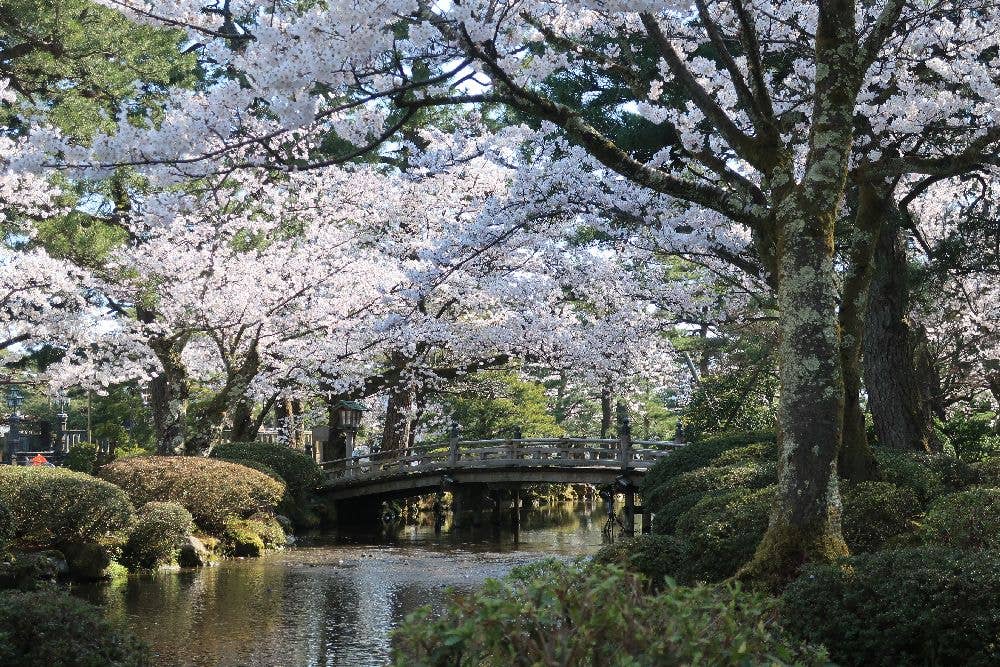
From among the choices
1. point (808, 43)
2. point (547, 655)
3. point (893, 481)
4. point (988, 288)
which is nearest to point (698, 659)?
point (547, 655)

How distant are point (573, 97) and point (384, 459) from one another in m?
12.4

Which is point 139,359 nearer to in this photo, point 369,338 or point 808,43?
point 369,338

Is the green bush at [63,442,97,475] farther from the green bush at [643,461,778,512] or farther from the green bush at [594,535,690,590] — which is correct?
the green bush at [594,535,690,590]

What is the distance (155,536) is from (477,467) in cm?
1028

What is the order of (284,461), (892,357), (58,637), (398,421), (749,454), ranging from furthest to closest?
(398,421) → (284,461) → (749,454) → (892,357) → (58,637)

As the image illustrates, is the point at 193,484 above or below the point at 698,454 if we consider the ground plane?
below

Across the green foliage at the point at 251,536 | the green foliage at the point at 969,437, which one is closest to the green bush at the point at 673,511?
the green foliage at the point at 969,437

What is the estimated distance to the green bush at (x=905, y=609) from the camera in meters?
5.43

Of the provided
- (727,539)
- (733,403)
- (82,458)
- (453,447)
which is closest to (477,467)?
(453,447)

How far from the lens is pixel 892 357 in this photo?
13023 mm

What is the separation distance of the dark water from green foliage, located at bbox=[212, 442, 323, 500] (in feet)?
6.96

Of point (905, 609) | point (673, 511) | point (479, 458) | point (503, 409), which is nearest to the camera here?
point (905, 609)

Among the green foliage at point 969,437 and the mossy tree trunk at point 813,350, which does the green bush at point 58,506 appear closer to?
the mossy tree trunk at point 813,350

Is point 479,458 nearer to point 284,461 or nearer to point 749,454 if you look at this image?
point 284,461
